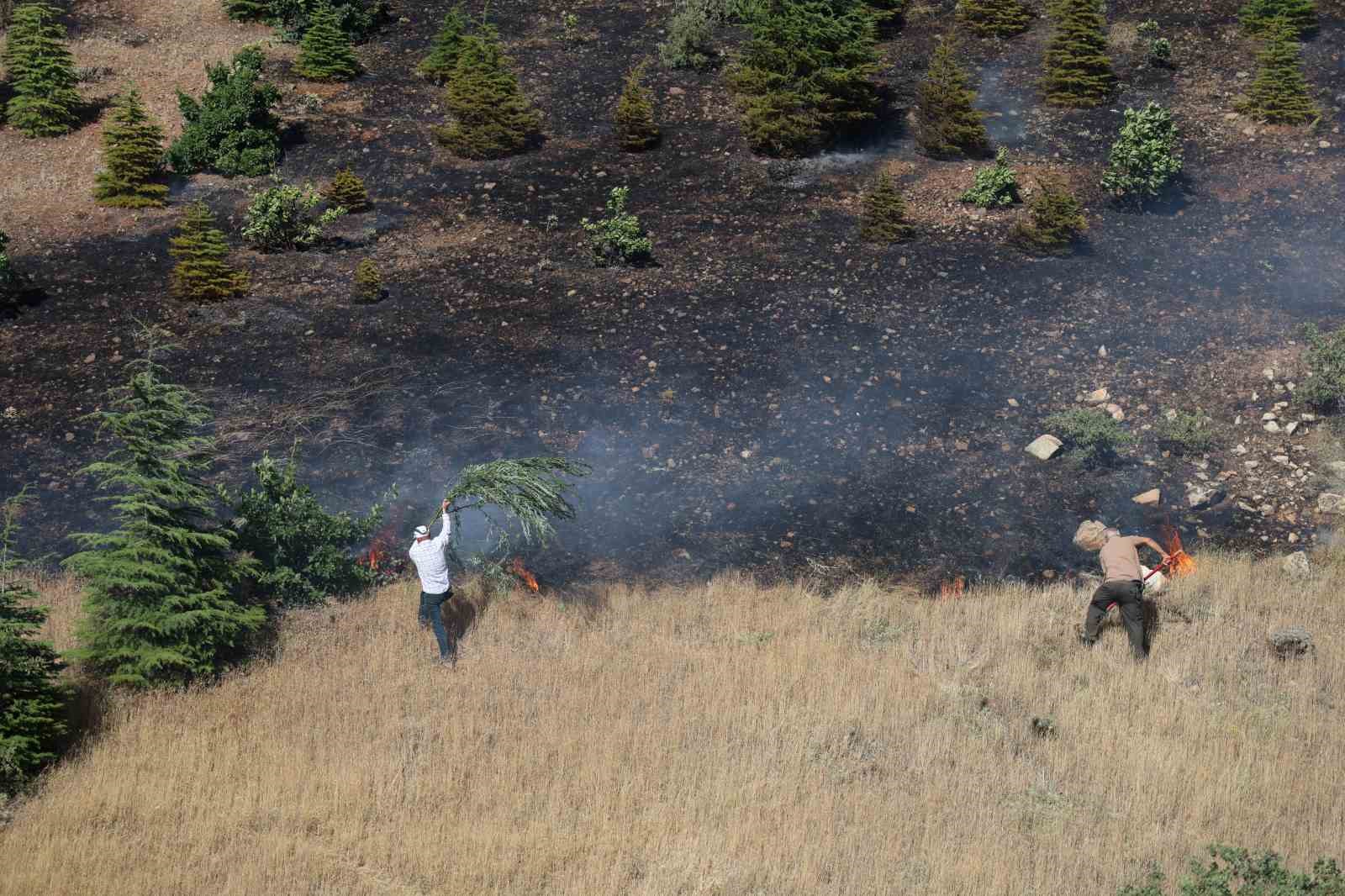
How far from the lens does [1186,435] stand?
14906 millimetres

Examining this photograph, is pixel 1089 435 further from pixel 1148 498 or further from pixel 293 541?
pixel 293 541

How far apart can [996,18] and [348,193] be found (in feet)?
43.9

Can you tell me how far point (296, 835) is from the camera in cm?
949

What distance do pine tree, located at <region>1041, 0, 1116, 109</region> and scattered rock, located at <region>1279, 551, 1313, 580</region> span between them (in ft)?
→ 37.0

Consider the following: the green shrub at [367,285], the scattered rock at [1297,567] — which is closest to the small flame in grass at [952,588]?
the scattered rock at [1297,567]

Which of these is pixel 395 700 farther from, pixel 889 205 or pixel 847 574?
pixel 889 205

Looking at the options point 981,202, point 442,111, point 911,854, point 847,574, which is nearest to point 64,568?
point 847,574

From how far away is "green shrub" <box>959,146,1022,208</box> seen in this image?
19266 millimetres

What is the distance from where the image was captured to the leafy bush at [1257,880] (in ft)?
26.5

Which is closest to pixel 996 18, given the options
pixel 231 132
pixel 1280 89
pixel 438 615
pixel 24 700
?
pixel 1280 89

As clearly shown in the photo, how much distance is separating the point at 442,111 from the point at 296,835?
1649cm

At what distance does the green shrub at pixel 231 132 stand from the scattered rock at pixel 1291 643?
17.7 m

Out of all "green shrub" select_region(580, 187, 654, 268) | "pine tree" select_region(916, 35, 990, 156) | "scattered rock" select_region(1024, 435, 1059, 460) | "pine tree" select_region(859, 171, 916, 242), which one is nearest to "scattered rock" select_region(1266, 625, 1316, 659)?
"scattered rock" select_region(1024, 435, 1059, 460)

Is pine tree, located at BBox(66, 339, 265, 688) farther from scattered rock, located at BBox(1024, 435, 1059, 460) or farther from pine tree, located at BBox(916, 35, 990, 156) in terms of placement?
pine tree, located at BBox(916, 35, 990, 156)
